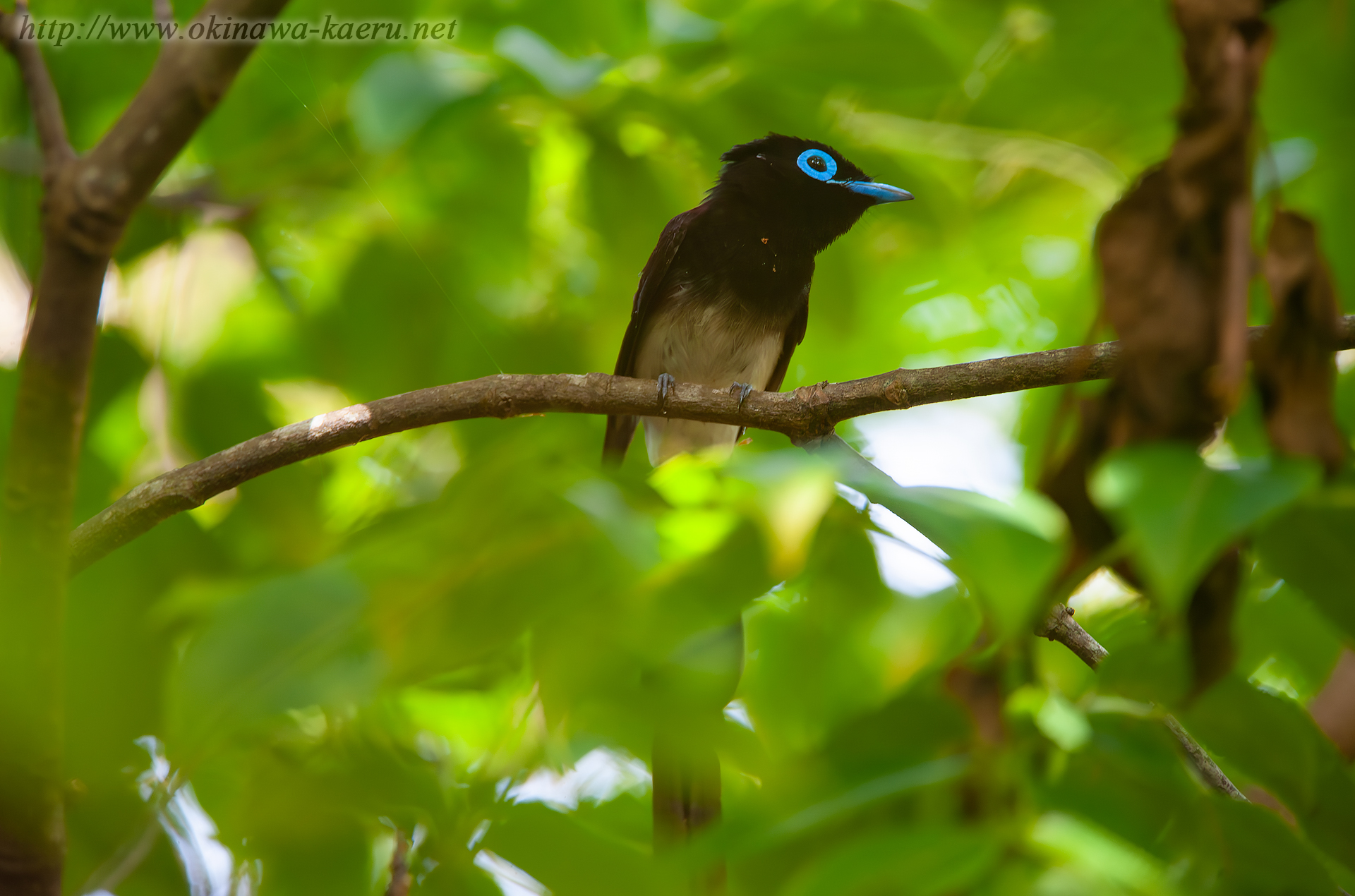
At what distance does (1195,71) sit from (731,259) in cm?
354

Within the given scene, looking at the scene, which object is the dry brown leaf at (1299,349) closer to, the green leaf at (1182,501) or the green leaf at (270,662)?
the green leaf at (1182,501)

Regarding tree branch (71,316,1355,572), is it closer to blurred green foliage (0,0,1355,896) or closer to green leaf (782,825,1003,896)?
blurred green foliage (0,0,1355,896)

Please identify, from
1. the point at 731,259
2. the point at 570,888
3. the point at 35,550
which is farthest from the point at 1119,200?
the point at 731,259

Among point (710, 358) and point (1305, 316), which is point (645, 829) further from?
point (710, 358)

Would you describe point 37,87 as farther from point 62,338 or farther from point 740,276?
point 740,276

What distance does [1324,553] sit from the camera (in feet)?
2.30

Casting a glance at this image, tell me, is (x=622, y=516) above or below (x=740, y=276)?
above

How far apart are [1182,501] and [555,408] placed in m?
1.67

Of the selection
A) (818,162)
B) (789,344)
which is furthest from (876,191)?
(789,344)

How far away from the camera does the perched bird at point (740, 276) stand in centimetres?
412

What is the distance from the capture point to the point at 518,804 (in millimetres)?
1172

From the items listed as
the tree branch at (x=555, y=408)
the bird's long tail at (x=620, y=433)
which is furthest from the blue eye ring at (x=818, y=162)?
the tree branch at (x=555, y=408)

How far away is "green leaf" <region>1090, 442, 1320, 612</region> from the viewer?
590 mm

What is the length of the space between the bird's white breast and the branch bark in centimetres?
290
